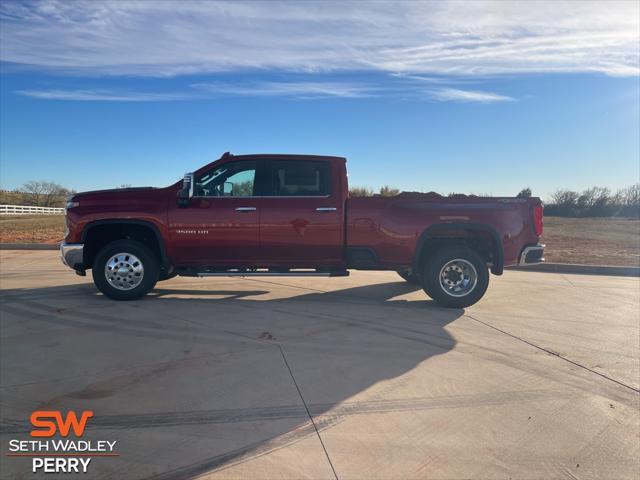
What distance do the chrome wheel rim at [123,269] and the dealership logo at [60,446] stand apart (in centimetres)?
338

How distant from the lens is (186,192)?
20.7 ft

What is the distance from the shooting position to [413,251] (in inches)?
254

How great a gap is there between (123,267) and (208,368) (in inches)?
120

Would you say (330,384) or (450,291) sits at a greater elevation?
(450,291)

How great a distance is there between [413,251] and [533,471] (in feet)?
13.0

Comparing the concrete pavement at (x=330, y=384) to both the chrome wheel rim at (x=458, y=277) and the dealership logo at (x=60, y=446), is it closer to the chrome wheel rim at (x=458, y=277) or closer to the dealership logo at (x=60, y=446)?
the dealership logo at (x=60, y=446)

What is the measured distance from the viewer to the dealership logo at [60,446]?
2.70 metres

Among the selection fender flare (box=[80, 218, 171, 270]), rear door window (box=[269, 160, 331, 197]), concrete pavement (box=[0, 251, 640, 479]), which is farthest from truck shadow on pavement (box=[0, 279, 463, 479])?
rear door window (box=[269, 160, 331, 197])

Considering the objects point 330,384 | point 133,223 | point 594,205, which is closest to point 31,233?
point 133,223

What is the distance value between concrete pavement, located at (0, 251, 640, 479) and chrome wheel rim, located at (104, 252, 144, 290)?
33 centimetres

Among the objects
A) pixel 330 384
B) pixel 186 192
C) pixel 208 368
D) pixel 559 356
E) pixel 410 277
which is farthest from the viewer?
pixel 410 277

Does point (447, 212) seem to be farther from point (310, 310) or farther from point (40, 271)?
point (40, 271)

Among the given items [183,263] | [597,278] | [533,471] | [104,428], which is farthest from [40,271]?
[597,278]

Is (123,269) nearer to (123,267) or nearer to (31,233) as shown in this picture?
(123,267)
